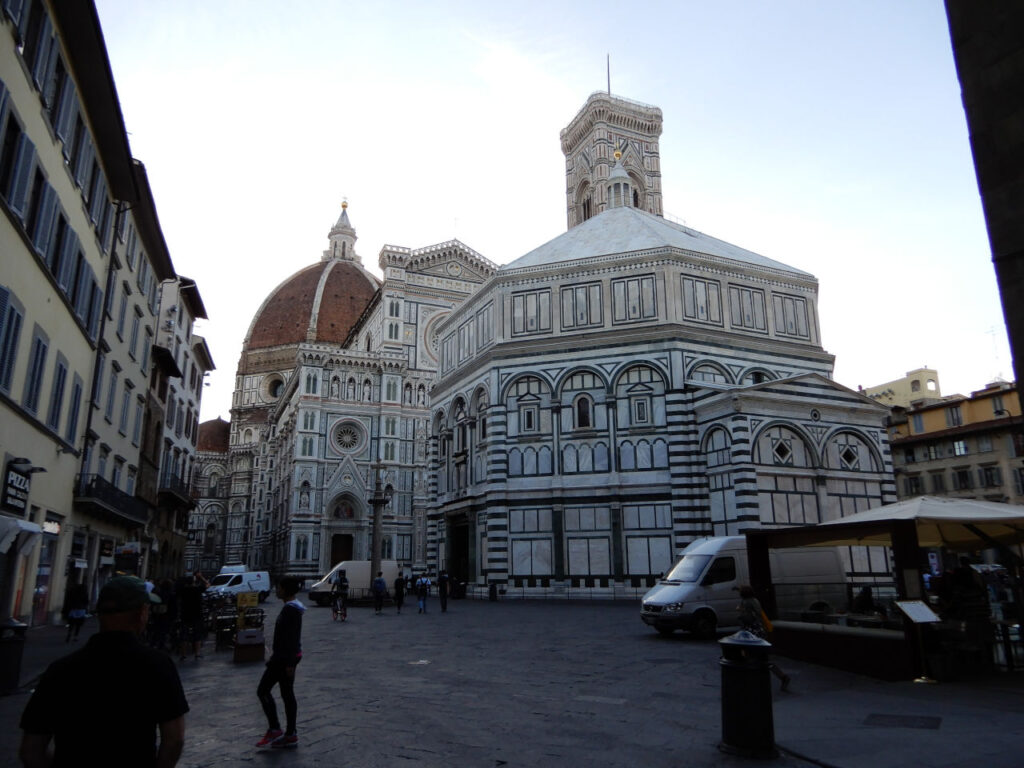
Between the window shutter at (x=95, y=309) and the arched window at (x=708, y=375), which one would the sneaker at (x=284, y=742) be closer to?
the window shutter at (x=95, y=309)

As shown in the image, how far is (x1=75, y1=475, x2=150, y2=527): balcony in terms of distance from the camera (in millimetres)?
19859

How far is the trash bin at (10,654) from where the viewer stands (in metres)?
9.41

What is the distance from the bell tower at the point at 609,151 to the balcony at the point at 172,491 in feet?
141

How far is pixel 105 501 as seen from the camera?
68.7ft

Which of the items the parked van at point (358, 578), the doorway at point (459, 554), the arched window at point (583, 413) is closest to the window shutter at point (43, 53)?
the parked van at point (358, 578)

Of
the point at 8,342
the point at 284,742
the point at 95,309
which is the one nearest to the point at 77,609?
the point at 8,342

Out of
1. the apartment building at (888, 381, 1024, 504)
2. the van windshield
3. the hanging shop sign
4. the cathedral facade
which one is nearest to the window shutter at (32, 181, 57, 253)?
the hanging shop sign

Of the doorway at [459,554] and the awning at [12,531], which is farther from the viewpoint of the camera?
the doorway at [459,554]

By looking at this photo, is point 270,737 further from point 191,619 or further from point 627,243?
point 627,243

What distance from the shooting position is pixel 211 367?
1721 inches

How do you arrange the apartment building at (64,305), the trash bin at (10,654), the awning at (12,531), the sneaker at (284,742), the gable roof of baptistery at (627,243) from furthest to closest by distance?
the gable roof of baptistery at (627,243), the apartment building at (64,305), the awning at (12,531), the trash bin at (10,654), the sneaker at (284,742)

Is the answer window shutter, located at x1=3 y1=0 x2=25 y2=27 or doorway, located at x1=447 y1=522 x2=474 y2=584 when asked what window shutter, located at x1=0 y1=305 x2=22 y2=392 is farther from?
doorway, located at x1=447 y1=522 x2=474 y2=584

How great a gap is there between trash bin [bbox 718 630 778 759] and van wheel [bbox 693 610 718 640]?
363 inches

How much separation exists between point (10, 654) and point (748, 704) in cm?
898
